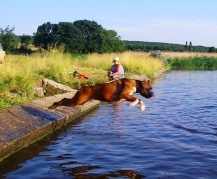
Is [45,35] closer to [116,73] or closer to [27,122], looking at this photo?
[116,73]

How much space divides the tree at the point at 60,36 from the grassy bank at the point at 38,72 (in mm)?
36392

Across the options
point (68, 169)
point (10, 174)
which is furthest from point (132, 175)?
point (10, 174)

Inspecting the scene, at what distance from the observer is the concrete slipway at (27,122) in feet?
30.9

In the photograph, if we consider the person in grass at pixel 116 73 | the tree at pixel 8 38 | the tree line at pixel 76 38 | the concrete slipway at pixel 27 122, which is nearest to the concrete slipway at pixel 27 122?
the concrete slipway at pixel 27 122

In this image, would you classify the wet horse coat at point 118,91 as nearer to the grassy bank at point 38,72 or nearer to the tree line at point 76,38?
the grassy bank at point 38,72

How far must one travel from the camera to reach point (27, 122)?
10906mm

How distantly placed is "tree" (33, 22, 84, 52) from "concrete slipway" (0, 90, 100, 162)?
5971cm

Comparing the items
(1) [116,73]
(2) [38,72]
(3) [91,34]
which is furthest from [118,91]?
(3) [91,34]

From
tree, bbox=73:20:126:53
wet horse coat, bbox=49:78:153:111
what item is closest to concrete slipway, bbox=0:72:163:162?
wet horse coat, bbox=49:78:153:111

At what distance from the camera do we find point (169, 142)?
36.1 feet

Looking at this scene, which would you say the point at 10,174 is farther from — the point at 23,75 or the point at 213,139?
the point at 23,75

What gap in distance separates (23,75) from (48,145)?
578 cm

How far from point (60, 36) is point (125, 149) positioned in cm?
6822

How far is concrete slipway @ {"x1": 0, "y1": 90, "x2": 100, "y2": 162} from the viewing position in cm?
941
